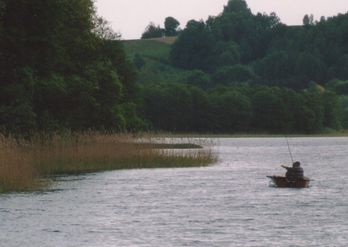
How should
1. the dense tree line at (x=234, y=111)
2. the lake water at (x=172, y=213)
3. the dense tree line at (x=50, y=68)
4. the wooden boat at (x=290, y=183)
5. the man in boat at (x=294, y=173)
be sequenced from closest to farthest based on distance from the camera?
the lake water at (x=172, y=213), the man in boat at (x=294, y=173), the wooden boat at (x=290, y=183), the dense tree line at (x=50, y=68), the dense tree line at (x=234, y=111)

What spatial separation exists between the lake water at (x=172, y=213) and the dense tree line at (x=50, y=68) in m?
6.32

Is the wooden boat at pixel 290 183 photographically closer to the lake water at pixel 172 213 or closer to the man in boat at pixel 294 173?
the man in boat at pixel 294 173

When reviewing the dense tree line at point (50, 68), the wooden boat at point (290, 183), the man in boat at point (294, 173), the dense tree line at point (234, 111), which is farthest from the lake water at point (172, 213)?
the dense tree line at point (234, 111)

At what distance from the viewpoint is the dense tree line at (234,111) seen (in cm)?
18162

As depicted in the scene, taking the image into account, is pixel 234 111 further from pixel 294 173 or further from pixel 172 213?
pixel 172 213

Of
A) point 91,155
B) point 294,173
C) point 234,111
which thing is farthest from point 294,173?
point 234,111

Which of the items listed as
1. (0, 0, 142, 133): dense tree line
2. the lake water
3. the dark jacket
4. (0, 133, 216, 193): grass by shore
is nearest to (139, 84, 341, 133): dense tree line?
(0, 0, 142, 133): dense tree line

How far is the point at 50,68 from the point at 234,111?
11969 cm

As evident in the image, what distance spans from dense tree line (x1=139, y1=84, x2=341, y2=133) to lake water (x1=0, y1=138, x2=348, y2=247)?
122972 millimetres

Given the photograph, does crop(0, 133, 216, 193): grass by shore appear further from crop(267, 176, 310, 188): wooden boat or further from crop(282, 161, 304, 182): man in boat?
crop(282, 161, 304, 182): man in boat

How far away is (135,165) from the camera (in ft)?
195

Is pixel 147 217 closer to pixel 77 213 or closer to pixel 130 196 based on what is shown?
pixel 77 213

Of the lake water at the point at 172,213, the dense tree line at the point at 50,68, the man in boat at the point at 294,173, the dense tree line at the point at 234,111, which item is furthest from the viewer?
the dense tree line at the point at 234,111

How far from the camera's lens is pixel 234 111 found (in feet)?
599
